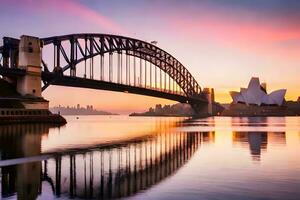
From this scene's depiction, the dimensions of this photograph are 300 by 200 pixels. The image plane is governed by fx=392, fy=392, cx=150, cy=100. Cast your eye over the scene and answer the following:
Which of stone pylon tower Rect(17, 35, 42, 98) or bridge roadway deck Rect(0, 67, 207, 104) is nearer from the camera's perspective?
bridge roadway deck Rect(0, 67, 207, 104)

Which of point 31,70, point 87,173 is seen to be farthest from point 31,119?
point 87,173

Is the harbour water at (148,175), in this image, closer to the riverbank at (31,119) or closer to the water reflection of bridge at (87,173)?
the water reflection of bridge at (87,173)

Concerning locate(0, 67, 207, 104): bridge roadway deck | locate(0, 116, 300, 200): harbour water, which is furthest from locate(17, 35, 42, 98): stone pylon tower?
locate(0, 116, 300, 200): harbour water

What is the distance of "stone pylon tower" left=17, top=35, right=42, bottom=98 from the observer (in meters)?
82.9

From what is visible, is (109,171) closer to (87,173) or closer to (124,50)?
(87,173)

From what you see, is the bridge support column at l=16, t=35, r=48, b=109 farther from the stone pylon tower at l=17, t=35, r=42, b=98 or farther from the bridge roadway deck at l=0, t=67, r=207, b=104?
the bridge roadway deck at l=0, t=67, r=207, b=104

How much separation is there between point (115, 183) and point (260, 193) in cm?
587

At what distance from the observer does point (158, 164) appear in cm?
2222

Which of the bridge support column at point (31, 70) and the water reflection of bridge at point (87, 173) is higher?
the bridge support column at point (31, 70)

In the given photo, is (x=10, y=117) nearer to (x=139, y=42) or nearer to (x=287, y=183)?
(x=287, y=183)

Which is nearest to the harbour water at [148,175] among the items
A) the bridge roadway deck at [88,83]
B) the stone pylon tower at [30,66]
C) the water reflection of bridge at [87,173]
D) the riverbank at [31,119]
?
the water reflection of bridge at [87,173]

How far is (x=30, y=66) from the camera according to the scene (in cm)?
8412

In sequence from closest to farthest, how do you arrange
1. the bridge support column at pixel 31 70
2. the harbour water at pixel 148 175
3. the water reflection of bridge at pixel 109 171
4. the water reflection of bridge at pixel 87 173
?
the harbour water at pixel 148 175, the water reflection of bridge at pixel 87 173, the water reflection of bridge at pixel 109 171, the bridge support column at pixel 31 70

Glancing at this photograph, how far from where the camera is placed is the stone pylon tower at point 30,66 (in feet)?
272
